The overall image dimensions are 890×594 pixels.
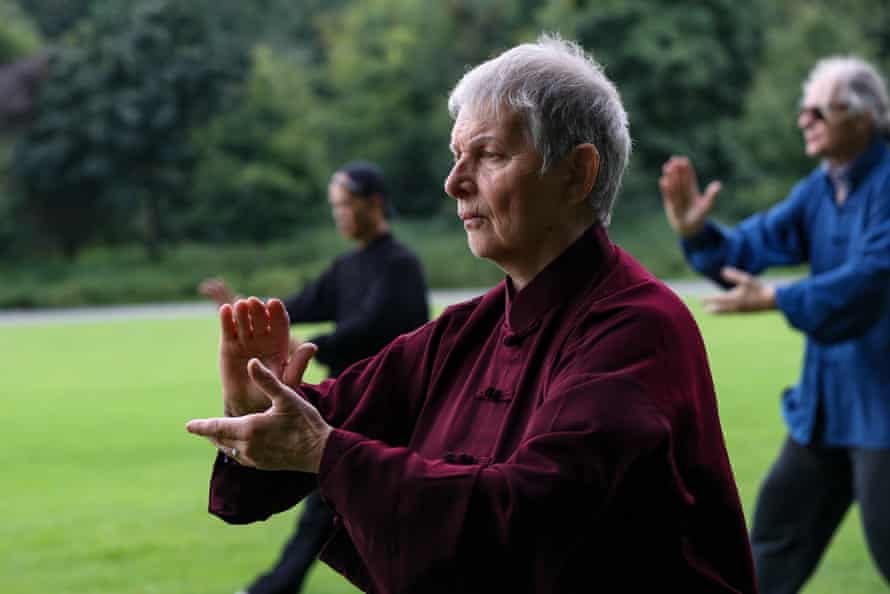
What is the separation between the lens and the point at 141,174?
4178cm

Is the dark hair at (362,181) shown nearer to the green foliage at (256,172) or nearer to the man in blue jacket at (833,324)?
the man in blue jacket at (833,324)

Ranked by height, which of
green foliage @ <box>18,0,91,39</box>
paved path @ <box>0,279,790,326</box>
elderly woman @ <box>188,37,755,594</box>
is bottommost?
paved path @ <box>0,279,790,326</box>

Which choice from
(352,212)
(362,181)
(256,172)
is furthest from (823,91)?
(256,172)

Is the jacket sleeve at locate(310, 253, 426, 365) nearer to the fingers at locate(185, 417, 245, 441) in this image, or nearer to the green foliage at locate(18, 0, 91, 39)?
the fingers at locate(185, 417, 245, 441)

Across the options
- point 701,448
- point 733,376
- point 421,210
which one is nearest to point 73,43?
point 421,210

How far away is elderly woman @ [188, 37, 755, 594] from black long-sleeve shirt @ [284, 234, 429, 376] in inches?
147

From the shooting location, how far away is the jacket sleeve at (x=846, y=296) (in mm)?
4973

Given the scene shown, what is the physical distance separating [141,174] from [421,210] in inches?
406

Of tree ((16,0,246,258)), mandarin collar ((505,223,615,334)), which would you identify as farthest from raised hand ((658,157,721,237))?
tree ((16,0,246,258))

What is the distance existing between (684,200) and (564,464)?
3530 mm

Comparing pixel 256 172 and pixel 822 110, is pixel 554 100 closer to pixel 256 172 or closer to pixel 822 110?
pixel 822 110

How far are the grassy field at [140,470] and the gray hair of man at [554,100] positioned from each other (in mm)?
4433

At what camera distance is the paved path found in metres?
27.6

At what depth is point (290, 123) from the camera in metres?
43.2
